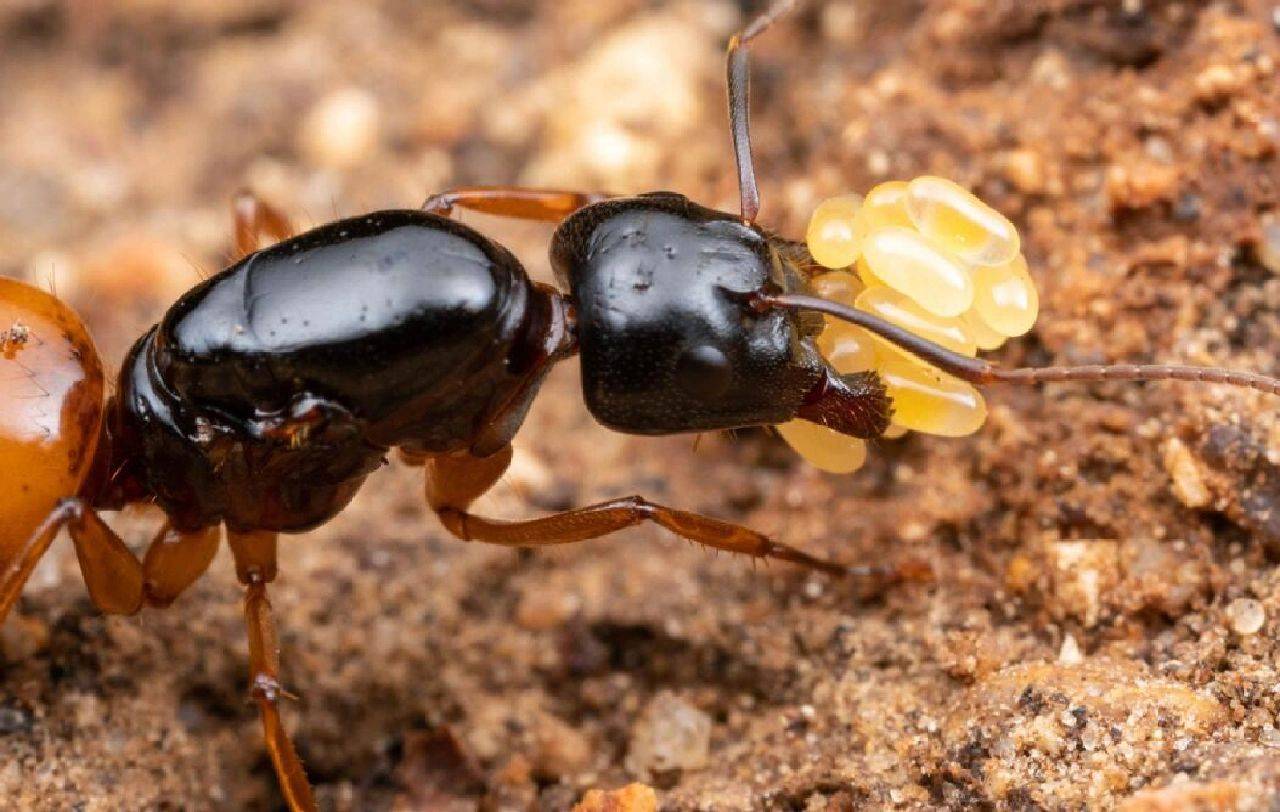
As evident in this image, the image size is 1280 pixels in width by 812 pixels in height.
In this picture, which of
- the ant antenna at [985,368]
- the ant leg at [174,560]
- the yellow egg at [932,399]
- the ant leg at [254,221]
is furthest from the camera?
the ant leg at [254,221]

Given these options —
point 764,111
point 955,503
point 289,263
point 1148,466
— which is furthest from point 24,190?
point 1148,466

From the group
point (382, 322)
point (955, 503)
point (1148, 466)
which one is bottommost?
Answer: point (955, 503)

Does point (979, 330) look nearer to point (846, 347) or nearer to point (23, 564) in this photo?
point (846, 347)

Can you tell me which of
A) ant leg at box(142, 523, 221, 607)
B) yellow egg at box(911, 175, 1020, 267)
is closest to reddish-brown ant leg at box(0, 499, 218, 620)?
ant leg at box(142, 523, 221, 607)

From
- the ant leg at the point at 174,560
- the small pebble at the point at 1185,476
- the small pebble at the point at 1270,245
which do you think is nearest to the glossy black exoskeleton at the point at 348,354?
the ant leg at the point at 174,560

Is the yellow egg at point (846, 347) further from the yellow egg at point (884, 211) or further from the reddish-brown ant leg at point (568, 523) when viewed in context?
the reddish-brown ant leg at point (568, 523)

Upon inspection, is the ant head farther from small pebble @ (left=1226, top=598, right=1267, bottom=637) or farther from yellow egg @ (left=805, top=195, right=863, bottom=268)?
small pebble @ (left=1226, top=598, right=1267, bottom=637)

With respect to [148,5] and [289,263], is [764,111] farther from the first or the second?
[148,5]
